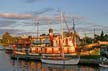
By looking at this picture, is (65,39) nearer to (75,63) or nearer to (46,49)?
(46,49)

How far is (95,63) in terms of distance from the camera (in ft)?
220

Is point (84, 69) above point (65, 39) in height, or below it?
below

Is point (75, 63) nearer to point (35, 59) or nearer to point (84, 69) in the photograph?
point (84, 69)

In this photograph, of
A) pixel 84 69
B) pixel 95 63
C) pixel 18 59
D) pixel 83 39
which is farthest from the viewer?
pixel 83 39

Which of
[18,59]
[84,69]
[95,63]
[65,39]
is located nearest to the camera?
[84,69]

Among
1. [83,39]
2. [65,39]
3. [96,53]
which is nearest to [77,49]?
[65,39]

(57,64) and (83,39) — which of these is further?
(83,39)

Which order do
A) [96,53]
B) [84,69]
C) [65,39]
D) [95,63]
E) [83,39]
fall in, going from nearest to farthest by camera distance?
[84,69] < [95,63] < [96,53] < [65,39] < [83,39]

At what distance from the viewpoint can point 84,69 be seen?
202 ft

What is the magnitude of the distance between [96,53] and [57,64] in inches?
406

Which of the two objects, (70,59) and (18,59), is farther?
(18,59)

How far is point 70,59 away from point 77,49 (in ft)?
45.8

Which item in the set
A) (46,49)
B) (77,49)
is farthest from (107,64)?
(46,49)

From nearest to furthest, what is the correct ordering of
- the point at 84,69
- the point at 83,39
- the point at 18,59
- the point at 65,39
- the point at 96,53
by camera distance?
the point at 84,69, the point at 96,53, the point at 65,39, the point at 18,59, the point at 83,39
